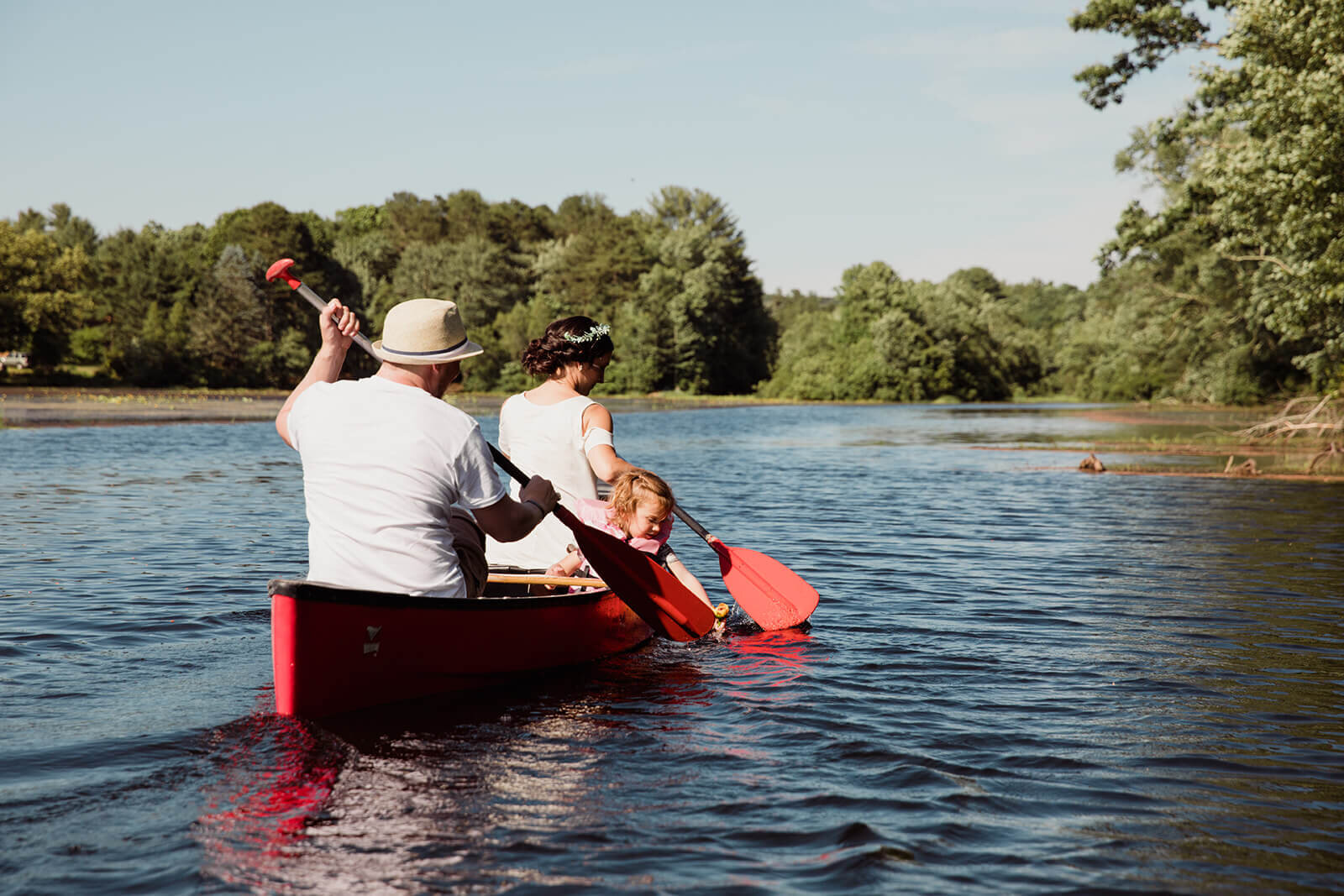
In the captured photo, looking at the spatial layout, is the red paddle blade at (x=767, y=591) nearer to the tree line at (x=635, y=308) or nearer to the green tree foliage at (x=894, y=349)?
the tree line at (x=635, y=308)

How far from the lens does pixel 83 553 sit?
10.2m

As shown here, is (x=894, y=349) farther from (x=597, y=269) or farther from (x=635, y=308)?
(x=597, y=269)

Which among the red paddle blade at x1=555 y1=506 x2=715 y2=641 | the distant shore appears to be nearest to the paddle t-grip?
the red paddle blade at x1=555 y1=506 x2=715 y2=641

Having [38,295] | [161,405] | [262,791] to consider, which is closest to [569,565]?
[262,791]

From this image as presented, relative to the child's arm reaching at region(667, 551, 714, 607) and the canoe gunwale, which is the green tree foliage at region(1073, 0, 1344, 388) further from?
the canoe gunwale

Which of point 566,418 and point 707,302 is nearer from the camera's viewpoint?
point 566,418

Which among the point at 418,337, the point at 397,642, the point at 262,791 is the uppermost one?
the point at 418,337

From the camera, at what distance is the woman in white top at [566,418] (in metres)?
6.35

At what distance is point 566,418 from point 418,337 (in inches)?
72.1

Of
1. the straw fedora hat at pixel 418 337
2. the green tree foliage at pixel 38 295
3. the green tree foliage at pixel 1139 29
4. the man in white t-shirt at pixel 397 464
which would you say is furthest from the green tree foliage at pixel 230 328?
the straw fedora hat at pixel 418 337

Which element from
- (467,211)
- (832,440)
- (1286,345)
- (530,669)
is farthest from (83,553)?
(467,211)

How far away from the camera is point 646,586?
6719 millimetres

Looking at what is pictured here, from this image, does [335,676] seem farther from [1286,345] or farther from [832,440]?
[1286,345]

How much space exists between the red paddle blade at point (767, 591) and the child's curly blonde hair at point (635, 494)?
48.5 inches
